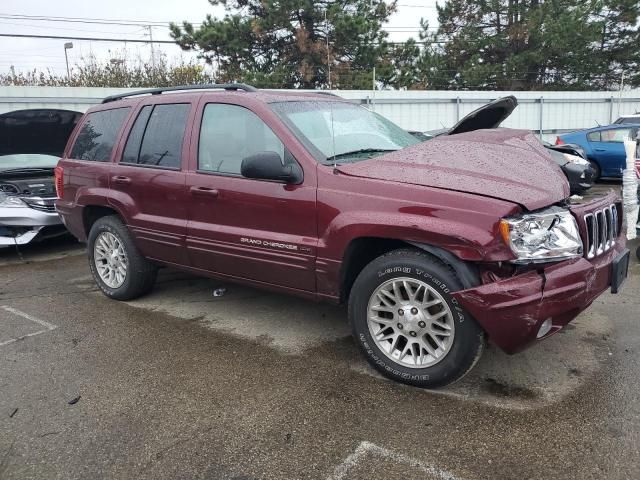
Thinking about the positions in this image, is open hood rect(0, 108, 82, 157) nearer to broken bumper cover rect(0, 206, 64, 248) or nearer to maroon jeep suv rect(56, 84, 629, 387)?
broken bumper cover rect(0, 206, 64, 248)

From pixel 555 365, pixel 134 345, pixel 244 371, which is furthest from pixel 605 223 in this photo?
pixel 134 345

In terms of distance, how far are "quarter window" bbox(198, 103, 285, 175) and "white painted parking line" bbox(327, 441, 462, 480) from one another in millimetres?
1977

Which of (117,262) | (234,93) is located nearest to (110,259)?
(117,262)

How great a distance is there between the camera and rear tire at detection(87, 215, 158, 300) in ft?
15.9

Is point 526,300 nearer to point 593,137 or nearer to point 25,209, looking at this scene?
point 25,209

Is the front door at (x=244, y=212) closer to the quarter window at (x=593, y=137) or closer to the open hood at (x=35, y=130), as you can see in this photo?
the open hood at (x=35, y=130)

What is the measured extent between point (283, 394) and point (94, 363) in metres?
1.43

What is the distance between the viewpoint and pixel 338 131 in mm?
3965

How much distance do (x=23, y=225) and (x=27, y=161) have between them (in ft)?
5.95

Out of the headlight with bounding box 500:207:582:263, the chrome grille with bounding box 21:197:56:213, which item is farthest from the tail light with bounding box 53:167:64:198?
the headlight with bounding box 500:207:582:263

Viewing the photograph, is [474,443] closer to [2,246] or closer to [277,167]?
[277,167]

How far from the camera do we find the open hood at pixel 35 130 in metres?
8.25

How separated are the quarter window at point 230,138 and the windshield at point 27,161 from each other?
16.4 feet

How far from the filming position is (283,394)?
10.6 ft
